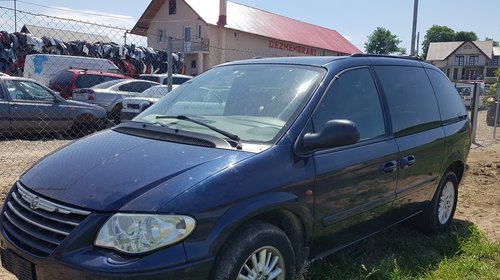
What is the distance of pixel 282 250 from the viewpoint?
9.61 ft

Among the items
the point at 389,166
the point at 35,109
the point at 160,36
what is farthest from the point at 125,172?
the point at 35,109

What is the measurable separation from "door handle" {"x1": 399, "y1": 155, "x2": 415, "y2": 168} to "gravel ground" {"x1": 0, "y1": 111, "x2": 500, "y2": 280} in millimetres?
1582

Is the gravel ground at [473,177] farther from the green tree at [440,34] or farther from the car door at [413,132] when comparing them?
the green tree at [440,34]

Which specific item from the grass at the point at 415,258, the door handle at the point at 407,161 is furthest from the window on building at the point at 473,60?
the door handle at the point at 407,161

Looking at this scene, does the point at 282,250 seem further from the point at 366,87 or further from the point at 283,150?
the point at 366,87

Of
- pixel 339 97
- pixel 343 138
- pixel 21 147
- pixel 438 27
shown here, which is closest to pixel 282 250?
pixel 343 138

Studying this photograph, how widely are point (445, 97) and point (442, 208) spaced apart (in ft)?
3.90

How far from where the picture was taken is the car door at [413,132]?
4.05m

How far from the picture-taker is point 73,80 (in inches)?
584

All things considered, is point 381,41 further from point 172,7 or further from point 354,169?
point 354,169

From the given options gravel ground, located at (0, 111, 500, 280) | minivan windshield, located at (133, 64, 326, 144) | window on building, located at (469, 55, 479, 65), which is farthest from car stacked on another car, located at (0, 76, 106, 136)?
window on building, located at (469, 55, 479, 65)

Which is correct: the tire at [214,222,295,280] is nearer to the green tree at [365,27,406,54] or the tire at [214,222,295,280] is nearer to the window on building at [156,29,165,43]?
the window on building at [156,29,165,43]

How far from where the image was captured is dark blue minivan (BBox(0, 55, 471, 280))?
2402 millimetres

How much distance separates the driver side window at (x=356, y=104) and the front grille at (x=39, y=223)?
1.71m
